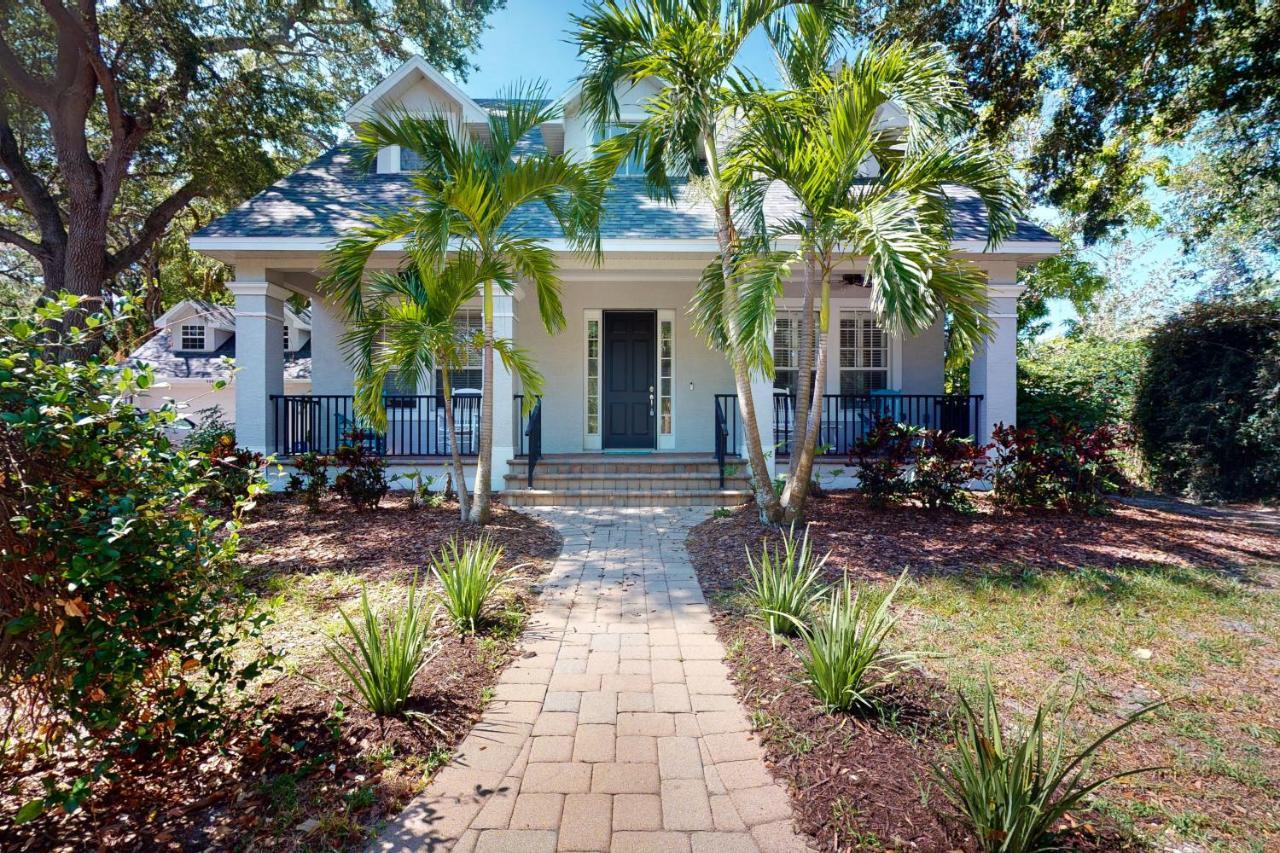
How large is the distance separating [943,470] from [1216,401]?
538cm

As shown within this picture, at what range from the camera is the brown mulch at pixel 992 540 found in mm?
5477

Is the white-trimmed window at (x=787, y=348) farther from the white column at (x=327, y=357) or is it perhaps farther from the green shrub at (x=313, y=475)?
the white column at (x=327, y=357)

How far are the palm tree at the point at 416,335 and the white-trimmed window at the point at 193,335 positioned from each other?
1349cm

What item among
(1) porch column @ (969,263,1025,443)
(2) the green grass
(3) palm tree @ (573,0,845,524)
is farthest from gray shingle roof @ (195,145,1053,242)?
(2) the green grass

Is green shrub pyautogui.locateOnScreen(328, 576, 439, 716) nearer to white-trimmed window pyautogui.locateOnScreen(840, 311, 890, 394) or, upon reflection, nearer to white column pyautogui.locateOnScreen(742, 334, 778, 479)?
white column pyautogui.locateOnScreen(742, 334, 778, 479)

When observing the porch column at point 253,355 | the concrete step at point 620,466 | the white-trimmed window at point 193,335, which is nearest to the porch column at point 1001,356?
the concrete step at point 620,466

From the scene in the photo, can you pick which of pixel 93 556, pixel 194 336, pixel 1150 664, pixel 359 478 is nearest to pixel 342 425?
pixel 359 478

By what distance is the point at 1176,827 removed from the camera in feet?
7.18

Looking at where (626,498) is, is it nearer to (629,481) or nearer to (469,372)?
(629,481)

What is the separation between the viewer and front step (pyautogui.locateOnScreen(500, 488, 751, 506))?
8.36 meters

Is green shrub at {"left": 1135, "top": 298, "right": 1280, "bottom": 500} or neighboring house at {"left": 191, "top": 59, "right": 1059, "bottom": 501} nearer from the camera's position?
green shrub at {"left": 1135, "top": 298, "right": 1280, "bottom": 500}

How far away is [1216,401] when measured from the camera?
9.05m

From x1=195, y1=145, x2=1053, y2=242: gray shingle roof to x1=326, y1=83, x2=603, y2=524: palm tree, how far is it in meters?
2.01

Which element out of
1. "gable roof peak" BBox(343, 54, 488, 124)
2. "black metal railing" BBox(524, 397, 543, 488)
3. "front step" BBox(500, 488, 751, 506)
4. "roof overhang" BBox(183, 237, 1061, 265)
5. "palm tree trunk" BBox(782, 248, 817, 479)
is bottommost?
"front step" BBox(500, 488, 751, 506)
